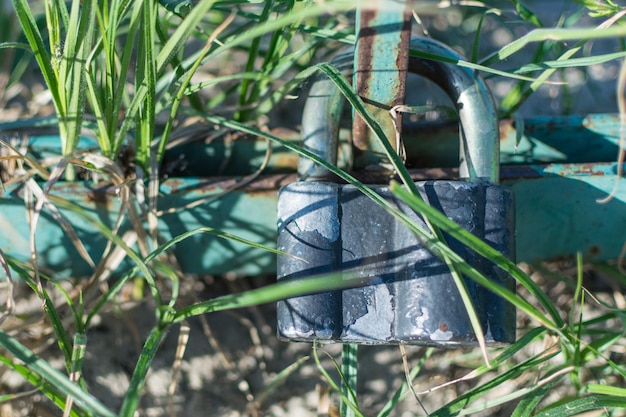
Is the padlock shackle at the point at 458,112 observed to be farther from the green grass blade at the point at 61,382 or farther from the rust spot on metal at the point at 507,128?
the green grass blade at the point at 61,382

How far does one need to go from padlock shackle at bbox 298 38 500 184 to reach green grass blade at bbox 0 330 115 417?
1.28ft

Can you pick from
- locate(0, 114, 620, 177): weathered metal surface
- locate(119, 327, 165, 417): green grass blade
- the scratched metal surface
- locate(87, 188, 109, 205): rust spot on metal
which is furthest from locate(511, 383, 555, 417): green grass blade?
locate(87, 188, 109, 205): rust spot on metal

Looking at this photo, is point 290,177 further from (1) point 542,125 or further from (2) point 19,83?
(2) point 19,83

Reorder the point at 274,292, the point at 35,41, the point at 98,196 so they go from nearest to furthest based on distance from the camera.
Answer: the point at 274,292 < the point at 35,41 < the point at 98,196

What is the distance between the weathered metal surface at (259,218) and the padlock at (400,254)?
0.12 meters

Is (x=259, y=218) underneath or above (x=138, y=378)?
above

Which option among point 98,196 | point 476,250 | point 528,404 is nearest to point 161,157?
point 98,196

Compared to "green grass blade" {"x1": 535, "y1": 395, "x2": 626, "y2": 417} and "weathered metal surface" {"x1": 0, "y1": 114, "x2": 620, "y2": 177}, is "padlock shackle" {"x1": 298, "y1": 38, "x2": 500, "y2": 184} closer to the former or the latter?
"weathered metal surface" {"x1": 0, "y1": 114, "x2": 620, "y2": 177}

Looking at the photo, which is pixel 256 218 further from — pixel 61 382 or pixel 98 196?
pixel 61 382

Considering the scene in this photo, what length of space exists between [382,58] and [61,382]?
1.81ft

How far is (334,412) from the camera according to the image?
1101 mm

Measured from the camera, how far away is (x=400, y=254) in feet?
2.77

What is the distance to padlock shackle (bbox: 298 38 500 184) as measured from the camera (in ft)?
2.87

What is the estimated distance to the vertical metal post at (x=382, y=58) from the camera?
0.83 metres
